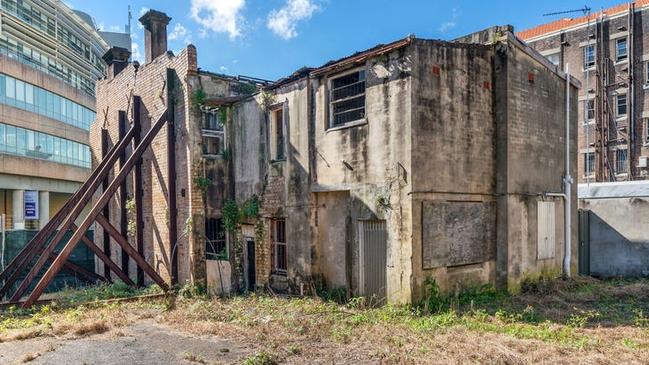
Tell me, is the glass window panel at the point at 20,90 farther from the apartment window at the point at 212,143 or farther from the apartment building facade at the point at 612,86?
Result: the apartment building facade at the point at 612,86

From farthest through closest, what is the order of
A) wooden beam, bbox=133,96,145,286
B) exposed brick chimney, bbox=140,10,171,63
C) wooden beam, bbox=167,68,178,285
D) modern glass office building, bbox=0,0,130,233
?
modern glass office building, bbox=0,0,130,233 → exposed brick chimney, bbox=140,10,171,63 → wooden beam, bbox=133,96,145,286 → wooden beam, bbox=167,68,178,285

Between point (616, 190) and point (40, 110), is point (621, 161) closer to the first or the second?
point (616, 190)

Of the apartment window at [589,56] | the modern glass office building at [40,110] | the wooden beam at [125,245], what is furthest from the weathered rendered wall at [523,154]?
A: the modern glass office building at [40,110]

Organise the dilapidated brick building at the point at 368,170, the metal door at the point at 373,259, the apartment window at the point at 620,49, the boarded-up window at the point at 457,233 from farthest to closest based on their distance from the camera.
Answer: the apartment window at the point at 620,49, the metal door at the point at 373,259, the dilapidated brick building at the point at 368,170, the boarded-up window at the point at 457,233

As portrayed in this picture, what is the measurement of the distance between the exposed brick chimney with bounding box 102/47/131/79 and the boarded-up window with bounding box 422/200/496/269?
47.6 feet

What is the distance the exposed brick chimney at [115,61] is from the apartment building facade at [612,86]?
2352 centimetres

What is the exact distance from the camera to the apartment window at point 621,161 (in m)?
27.1

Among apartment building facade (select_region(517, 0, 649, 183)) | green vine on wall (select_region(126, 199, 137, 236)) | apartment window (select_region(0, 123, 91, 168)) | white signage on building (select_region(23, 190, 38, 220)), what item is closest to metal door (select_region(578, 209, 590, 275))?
apartment building facade (select_region(517, 0, 649, 183))

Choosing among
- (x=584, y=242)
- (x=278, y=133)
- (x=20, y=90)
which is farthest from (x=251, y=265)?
(x=20, y=90)

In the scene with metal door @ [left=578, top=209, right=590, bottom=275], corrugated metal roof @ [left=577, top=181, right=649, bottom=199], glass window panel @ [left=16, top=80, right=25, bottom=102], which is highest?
glass window panel @ [left=16, top=80, right=25, bottom=102]

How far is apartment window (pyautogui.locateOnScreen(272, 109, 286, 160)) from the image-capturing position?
509 inches

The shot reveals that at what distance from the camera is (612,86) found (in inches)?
1093

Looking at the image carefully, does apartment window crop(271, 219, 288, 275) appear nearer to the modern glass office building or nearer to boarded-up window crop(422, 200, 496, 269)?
boarded-up window crop(422, 200, 496, 269)

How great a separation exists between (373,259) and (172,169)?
767cm
